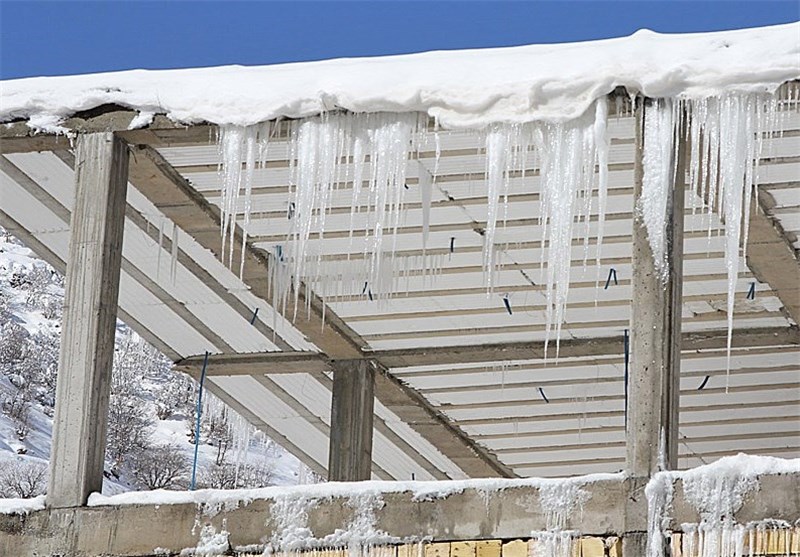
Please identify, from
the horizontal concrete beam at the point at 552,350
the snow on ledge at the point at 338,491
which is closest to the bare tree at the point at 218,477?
the horizontal concrete beam at the point at 552,350

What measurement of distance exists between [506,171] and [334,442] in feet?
14.8

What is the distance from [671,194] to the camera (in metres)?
9.05

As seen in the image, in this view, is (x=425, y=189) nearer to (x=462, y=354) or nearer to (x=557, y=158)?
(x=557, y=158)

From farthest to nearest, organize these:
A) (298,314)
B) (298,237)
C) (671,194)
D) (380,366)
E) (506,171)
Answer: (380,366), (298,314), (298,237), (506,171), (671,194)

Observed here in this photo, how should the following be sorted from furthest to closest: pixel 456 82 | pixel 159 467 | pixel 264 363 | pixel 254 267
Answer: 1. pixel 159 467
2. pixel 264 363
3. pixel 254 267
4. pixel 456 82

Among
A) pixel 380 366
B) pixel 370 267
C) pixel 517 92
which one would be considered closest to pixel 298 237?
pixel 370 267

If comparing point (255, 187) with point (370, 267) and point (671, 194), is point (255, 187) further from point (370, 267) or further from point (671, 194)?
point (671, 194)

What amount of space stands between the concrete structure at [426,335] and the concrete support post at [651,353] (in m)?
0.01

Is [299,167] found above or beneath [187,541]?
above

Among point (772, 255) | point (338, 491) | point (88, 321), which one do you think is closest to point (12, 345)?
point (772, 255)

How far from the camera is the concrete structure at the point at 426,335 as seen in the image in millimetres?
9047

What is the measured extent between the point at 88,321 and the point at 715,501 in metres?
3.65

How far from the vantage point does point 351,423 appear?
13625 millimetres

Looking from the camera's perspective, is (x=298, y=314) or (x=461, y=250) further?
(x=298, y=314)
